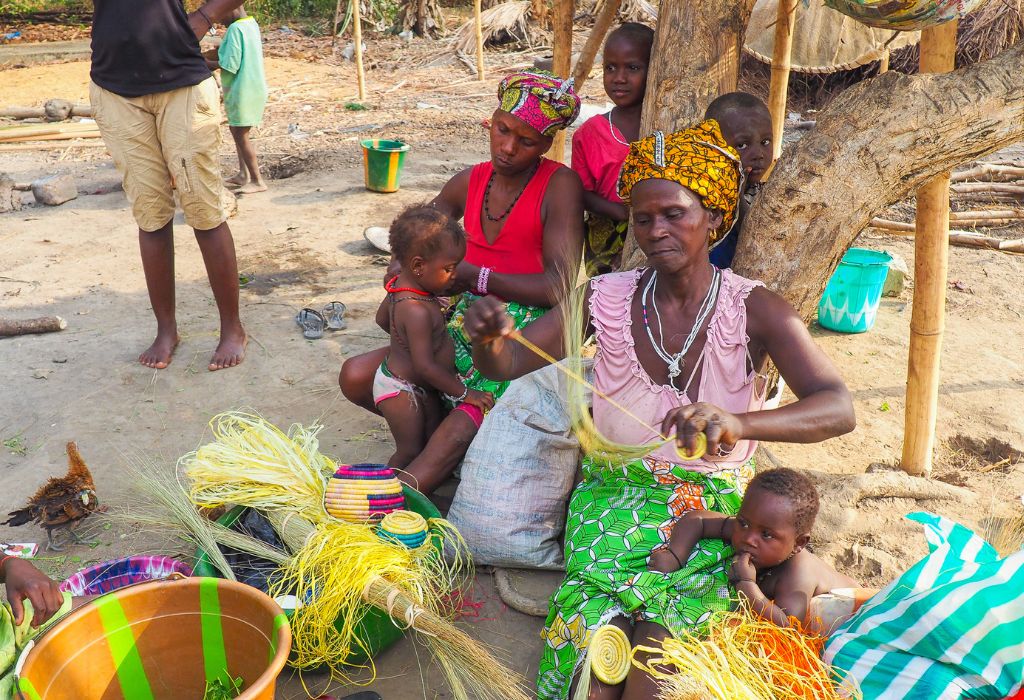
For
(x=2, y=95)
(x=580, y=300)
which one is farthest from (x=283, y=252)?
Result: (x=2, y=95)

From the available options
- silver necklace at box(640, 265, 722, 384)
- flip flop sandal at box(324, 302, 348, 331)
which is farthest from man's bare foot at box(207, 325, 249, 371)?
silver necklace at box(640, 265, 722, 384)

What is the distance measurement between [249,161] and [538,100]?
4.72 m

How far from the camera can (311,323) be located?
4820 mm

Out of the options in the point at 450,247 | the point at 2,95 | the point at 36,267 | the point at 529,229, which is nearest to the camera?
the point at 450,247

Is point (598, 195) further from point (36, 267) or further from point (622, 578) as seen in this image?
point (36, 267)

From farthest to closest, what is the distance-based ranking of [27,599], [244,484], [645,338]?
[244,484], [645,338], [27,599]

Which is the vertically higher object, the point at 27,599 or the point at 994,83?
the point at 994,83

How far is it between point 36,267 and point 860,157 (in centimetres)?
517

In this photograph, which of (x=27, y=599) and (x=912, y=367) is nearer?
(x=27, y=599)

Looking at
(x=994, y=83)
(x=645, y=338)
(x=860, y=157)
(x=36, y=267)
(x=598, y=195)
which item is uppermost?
(x=994, y=83)

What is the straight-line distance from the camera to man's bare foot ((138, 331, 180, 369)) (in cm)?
432

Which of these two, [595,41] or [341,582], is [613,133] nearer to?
[595,41]

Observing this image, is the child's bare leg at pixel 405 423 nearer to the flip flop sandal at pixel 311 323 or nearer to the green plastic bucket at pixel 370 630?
the green plastic bucket at pixel 370 630

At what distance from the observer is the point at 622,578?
2266 millimetres
